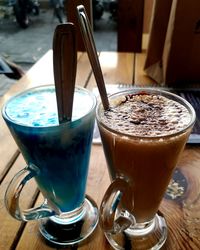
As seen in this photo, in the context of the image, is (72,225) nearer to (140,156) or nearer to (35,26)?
(140,156)

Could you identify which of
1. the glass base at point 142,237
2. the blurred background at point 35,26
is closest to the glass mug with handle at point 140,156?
the glass base at point 142,237

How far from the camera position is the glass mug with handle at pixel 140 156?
40 centimetres

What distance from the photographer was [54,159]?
1.42 feet

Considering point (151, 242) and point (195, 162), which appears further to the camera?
point (195, 162)

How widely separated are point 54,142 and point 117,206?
0.12 meters

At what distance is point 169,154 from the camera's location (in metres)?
0.41

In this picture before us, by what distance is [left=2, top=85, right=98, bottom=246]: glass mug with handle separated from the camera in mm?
417

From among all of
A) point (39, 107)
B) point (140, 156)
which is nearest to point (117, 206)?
point (140, 156)

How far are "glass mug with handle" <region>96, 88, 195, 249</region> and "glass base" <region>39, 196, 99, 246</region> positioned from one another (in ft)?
0.14

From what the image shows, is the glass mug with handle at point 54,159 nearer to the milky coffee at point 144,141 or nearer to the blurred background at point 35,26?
the milky coffee at point 144,141

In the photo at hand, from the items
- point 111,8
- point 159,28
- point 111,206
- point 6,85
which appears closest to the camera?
point 111,206

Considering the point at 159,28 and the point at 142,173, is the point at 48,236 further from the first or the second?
the point at 159,28

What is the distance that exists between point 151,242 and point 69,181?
0.49 ft

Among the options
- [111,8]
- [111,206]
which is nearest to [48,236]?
[111,206]
